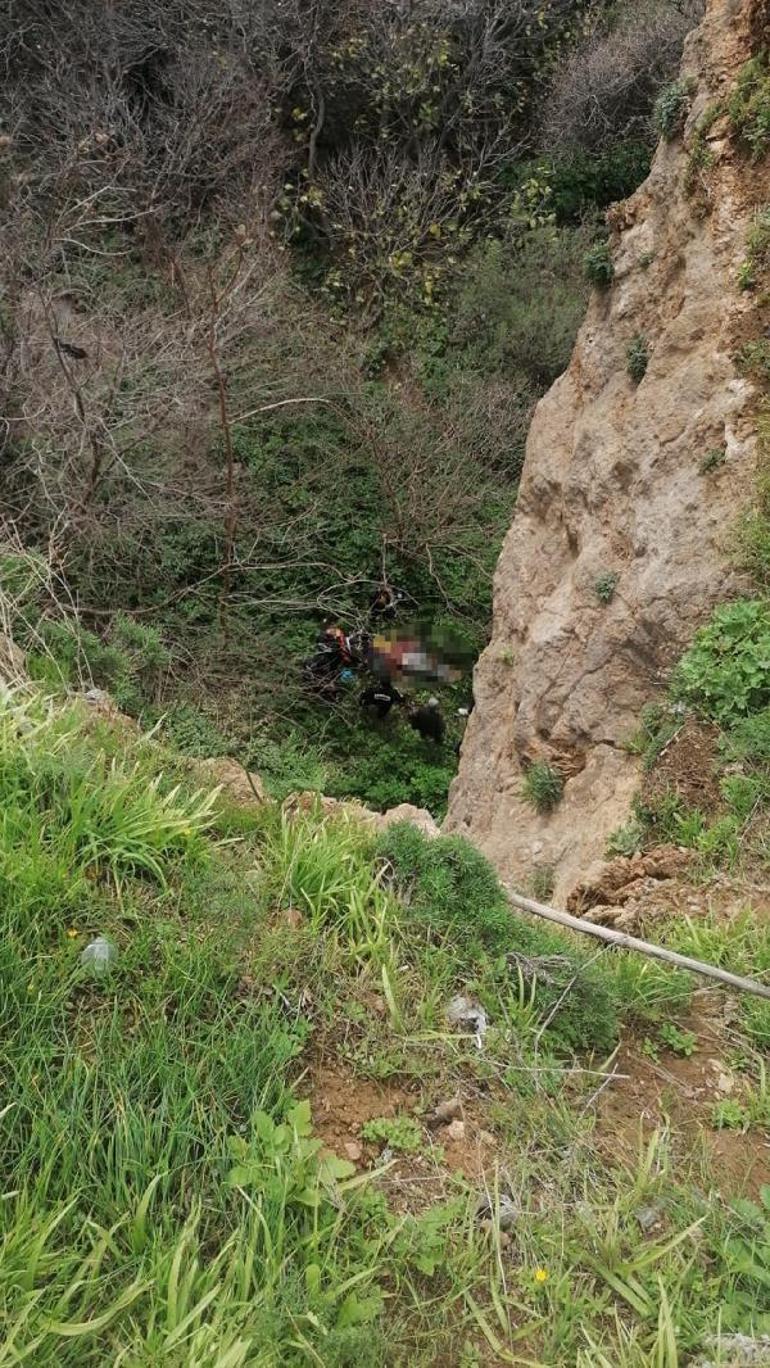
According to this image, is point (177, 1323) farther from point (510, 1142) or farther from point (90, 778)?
point (90, 778)

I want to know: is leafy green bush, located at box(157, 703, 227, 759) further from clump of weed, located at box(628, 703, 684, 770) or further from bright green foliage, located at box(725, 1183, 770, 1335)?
bright green foliage, located at box(725, 1183, 770, 1335)

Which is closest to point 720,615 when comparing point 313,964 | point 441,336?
point 313,964

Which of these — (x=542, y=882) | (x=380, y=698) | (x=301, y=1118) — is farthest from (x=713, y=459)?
(x=380, y=698)

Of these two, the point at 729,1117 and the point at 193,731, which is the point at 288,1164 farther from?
the point at 193,731

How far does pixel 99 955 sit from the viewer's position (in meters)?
1.98

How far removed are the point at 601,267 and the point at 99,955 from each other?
5.30m

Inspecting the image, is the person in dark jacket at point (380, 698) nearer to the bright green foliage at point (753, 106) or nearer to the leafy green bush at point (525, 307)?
the leafy green bush at point (525, 307)

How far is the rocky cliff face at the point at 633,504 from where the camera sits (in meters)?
4.11

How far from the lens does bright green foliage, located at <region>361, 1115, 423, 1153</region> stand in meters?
1.91

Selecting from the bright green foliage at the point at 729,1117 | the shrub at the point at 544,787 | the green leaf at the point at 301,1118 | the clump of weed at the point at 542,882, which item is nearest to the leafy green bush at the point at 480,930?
the bright green foliage at the point at 729,1117

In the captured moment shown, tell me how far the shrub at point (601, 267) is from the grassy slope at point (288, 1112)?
14.8ft

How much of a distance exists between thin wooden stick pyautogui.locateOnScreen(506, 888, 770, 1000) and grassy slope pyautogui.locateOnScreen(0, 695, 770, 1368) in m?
0.08

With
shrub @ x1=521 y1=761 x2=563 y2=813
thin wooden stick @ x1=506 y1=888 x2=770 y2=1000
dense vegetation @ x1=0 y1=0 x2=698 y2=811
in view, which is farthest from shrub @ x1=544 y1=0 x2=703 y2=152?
thin wooden stick @ x1=506 y1=888 x2=770 y2=1000

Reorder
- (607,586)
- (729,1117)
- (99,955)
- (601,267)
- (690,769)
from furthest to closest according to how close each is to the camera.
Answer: (601,267) < (607,586) < (690,769) < (729,1117) < (99,955)
